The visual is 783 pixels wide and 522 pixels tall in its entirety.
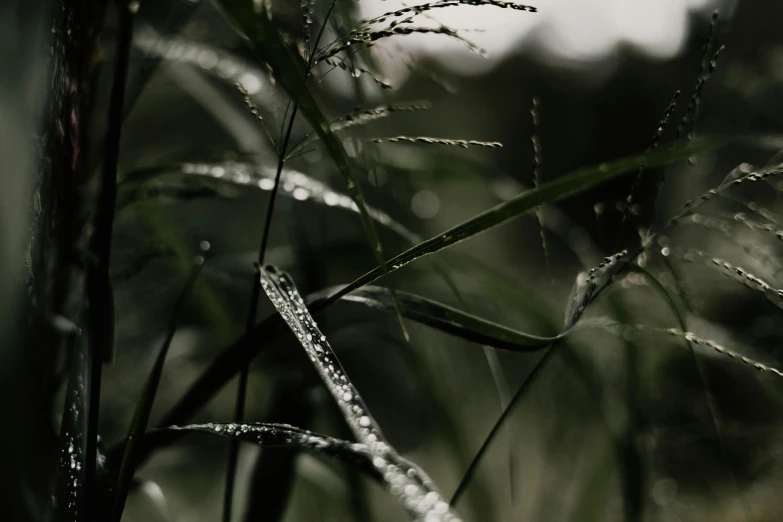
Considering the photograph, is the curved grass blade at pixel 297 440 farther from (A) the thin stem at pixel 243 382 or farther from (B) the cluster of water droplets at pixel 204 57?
(B) the cluster of water droplets at pixel 204 57

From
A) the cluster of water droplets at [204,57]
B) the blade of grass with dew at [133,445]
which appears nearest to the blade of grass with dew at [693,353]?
the blade of grass with dew at [133,445]

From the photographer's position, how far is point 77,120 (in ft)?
1.05

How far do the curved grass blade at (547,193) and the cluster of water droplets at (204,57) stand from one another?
11.8 inches

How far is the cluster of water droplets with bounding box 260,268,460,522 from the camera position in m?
0.18

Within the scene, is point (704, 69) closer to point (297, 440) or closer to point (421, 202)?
point (297, 440)

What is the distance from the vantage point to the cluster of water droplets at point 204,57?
48 centimetres

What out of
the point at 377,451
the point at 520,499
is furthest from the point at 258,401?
the point at 520,499

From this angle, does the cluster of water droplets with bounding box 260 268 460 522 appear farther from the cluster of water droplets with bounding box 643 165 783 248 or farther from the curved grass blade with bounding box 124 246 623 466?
the cluster of water droplets with bounding box 643 165 783 248

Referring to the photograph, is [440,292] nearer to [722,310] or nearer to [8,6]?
[8,6]

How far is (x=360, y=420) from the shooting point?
0.22 m

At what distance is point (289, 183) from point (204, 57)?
197 mm

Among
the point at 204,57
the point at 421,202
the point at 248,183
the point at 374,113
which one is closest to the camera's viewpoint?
the point at 374,113

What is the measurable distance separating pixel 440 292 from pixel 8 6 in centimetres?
69

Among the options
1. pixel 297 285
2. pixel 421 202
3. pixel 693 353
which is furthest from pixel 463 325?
pixel 421 202
